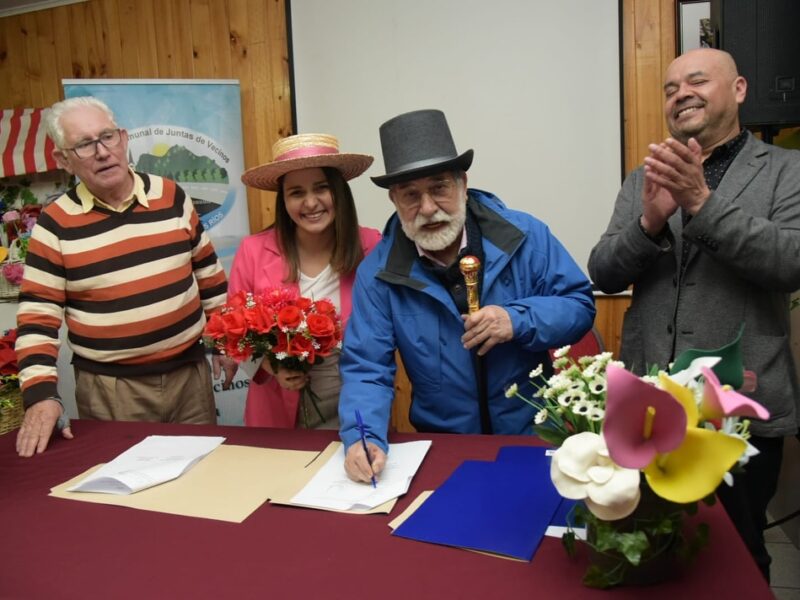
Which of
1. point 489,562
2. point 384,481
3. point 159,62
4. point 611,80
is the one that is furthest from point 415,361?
point 159,62

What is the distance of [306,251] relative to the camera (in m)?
2.37

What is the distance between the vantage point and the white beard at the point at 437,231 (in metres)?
1.85

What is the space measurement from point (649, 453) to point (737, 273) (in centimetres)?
110

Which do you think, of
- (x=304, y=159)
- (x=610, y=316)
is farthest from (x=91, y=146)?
(x=610, y=316)

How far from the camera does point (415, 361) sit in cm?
187

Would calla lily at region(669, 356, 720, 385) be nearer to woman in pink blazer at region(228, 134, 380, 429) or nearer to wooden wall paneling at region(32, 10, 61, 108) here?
woman in pink blazer at region(228, 134, 380, 429)

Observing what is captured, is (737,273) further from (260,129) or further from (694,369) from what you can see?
Result: (260,129)

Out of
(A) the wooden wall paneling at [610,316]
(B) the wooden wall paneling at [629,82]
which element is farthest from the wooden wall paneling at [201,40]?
(A) the wooden wall paneling at [610,316]

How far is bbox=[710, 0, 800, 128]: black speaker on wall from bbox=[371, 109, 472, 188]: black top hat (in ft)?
3.91

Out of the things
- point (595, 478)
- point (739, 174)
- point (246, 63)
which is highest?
point (246, 63)

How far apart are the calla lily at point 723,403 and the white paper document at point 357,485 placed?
0.71 metres

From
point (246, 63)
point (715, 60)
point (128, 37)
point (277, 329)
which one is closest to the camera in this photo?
point (277, 329)

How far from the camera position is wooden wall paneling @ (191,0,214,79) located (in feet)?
13.1

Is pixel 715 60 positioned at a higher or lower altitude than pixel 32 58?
lower
